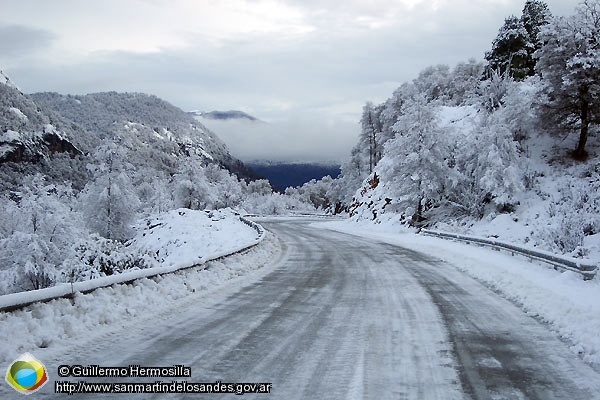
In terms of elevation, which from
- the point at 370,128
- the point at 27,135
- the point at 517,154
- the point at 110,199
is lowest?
the point at 110,199

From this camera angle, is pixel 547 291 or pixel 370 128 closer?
pixel 547 291

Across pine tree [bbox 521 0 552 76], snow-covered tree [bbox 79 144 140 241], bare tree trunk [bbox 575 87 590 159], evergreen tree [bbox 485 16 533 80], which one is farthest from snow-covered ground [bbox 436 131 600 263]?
snow-covered tree [bbox 79 144 140 241]

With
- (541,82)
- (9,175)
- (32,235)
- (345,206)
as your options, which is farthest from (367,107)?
(9,175)

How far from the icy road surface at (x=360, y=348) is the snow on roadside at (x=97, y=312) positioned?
1.24 ft

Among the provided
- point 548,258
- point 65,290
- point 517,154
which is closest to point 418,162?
point 517,154

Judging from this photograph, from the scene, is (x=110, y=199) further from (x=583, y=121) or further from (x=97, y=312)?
(x=583, y=121)

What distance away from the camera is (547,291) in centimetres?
1030

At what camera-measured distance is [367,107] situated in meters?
74.8

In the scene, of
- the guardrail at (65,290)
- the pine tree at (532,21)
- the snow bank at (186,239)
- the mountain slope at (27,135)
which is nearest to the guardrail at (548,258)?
the snow bank at (186,239)

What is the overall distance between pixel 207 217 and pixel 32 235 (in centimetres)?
1806

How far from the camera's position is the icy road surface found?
193 inches

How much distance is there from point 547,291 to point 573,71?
26.6m

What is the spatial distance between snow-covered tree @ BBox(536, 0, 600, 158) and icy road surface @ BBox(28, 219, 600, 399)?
27.1 metres

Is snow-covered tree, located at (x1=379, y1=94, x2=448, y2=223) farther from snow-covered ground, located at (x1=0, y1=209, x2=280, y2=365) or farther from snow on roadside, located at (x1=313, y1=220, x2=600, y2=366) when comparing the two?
snow-covered ground, located at (x1=0, y1=209, x2=280, y2=365)
